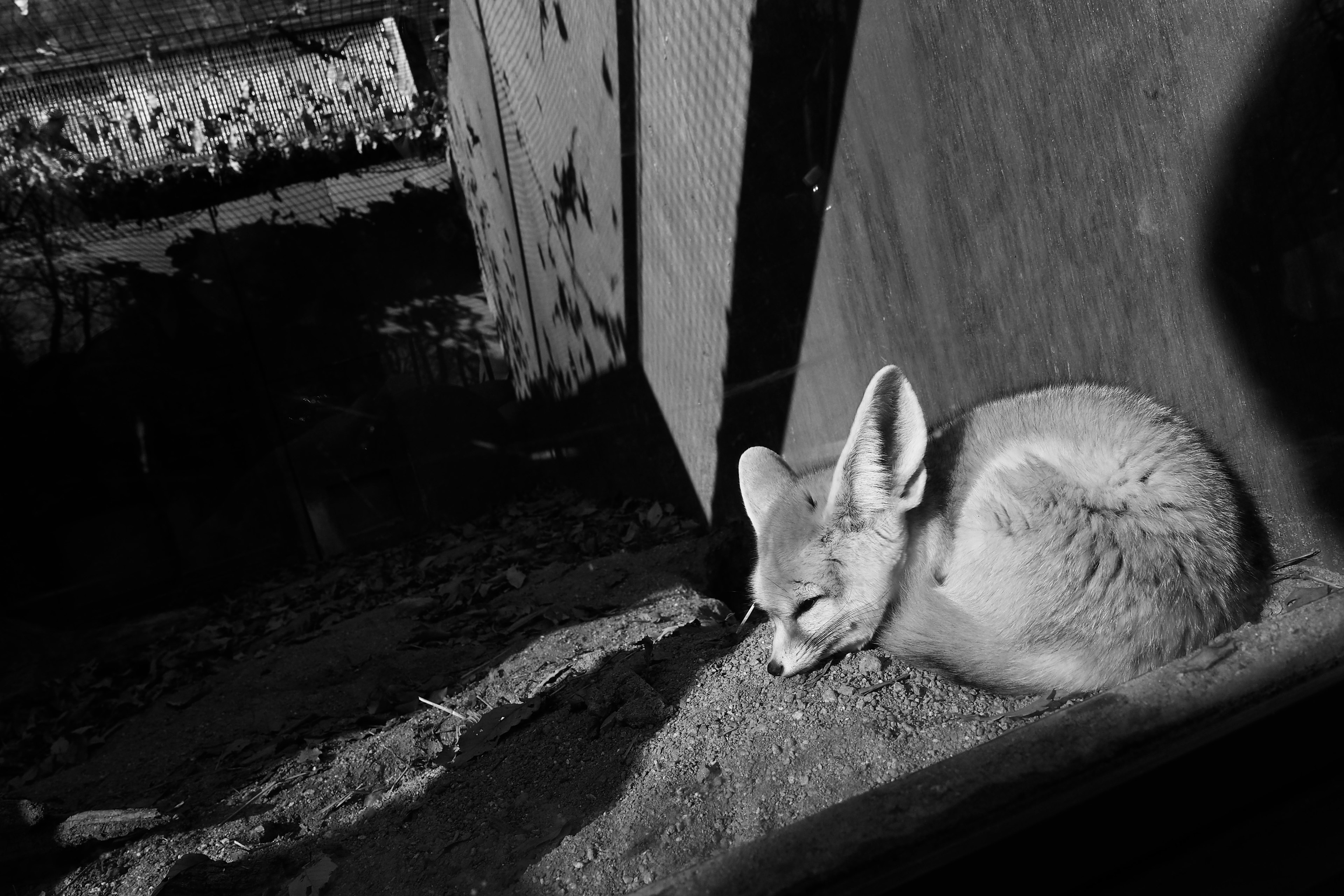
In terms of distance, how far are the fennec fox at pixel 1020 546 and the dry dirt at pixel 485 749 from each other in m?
0.14

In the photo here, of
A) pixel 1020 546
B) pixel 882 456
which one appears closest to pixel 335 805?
pixel 882 456

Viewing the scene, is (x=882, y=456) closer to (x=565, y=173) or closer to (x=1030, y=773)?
(x=1030, y=773)

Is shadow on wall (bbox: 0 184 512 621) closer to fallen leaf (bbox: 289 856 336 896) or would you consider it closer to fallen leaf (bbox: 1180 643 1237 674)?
fallen leaf (bbox: 289 856 336 896)

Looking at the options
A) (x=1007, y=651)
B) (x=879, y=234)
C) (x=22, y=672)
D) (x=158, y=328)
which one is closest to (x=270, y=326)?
(x=158, y=328)

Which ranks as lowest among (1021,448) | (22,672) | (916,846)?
(22,672)

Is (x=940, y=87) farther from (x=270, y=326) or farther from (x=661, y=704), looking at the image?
(x=270, y=326)

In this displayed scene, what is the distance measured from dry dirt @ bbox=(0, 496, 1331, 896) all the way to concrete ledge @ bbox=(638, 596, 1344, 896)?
0.29 metres

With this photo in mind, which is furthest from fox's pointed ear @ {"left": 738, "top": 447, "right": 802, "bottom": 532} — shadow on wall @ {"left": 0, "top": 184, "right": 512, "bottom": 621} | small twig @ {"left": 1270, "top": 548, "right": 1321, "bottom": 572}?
shadow on wall @ {"left": 0, "top": 184, "right": 512, "bottom": 621}

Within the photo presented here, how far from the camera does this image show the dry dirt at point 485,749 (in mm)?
1697

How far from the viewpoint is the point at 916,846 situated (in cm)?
114

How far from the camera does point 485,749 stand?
2328 millimetres

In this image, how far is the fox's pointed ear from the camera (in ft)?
9.20

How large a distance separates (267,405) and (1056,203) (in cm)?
515

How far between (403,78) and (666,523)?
3.50 metres
